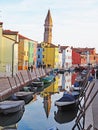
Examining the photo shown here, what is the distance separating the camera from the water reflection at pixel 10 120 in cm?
1602

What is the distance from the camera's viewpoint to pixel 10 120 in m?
17.1

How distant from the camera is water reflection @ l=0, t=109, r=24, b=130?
1602 centimetres

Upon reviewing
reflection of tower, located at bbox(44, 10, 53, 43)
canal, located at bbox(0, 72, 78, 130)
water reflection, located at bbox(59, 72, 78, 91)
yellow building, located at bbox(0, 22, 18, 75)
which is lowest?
canal, located at bbox(0, 72, 78, 130)

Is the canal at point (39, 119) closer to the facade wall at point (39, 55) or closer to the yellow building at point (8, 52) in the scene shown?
the yellow building at point (8, 52)

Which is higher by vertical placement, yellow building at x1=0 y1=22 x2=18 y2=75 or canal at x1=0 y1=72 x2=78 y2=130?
yellow building at x1=0 y1=22 x2=18 y2=75

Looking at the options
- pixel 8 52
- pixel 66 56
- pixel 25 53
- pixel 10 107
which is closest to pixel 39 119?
pixel 10 107

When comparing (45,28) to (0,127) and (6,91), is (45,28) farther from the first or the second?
(0,127)

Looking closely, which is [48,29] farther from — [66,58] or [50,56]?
[50,56]

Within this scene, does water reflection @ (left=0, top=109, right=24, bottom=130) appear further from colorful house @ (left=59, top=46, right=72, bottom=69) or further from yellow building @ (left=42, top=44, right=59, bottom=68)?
colorful house @ (left=59, top=46, right=72, bottom=69)

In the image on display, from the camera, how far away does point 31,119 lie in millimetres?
17594

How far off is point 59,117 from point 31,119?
1535 mm

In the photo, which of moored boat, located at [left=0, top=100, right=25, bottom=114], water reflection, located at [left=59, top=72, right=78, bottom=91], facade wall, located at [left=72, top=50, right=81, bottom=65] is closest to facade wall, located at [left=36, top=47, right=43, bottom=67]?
water reflection, located at [left=59, top=72, right=78, bottom=91]

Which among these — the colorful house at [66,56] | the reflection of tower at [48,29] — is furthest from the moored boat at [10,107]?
the reflection of tower at [48,29]

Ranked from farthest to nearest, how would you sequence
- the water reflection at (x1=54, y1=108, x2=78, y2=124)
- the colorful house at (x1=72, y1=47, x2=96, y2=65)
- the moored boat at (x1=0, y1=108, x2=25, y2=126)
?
1. the colorful house at (x1=72, y1=47, x2=96, y2=65)
2. the water reflection at (x1=54, y1=108, x2=78, y2=124)
3. the moored boat at (x1=0, y1=108, x2=25, y2=126)
